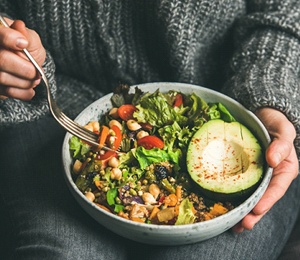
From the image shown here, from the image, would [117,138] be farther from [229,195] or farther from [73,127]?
[229,195]

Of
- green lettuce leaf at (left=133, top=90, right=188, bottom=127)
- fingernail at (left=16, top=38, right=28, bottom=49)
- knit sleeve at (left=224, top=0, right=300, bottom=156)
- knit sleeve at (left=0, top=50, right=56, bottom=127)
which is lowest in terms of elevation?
knit sleeve at (left=0, top=50, right=56, bottom=127)

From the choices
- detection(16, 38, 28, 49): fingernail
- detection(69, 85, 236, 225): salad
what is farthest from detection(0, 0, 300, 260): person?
detection(69, 85, 236, 225): salad

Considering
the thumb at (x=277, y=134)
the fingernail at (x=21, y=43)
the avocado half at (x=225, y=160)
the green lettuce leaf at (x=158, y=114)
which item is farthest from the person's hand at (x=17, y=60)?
the thumb at (x=277, y=134)

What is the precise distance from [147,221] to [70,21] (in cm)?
48

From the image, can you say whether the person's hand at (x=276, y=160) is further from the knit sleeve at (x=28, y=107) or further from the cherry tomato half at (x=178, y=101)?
the knit sleeve at (x=28, y=107)

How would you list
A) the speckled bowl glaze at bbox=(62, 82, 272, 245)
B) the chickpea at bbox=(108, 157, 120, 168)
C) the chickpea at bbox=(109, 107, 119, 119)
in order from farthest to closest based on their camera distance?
the chickpea at bbox=(109, 107, 119, 119), the chickpea at bbox=(108, 157, 120, 168), the speckled bowl glaze at bbox=(62, 82, 272, 245)

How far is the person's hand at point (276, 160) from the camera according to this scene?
991 millimetres

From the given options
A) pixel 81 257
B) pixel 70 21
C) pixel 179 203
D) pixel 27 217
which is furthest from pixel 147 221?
pixel 70 21

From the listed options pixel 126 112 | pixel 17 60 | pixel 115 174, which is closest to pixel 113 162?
pixel 115 174

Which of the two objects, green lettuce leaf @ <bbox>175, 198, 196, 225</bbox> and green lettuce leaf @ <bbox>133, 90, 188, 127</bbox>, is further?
green lettuce leaf @ <bbox>133, 90, 188, 127</bbox>

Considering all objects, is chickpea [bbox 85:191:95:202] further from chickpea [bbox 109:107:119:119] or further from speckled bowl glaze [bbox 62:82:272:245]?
chickpea [bbox 109:107:119:119]

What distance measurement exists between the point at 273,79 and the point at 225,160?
0.25 metres

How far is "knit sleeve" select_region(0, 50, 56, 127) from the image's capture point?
1.17 metres

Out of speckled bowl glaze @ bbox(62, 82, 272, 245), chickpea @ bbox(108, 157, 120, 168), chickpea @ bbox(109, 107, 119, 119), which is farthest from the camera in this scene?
chickpea @ bbox(109, 107, 119, 119)
